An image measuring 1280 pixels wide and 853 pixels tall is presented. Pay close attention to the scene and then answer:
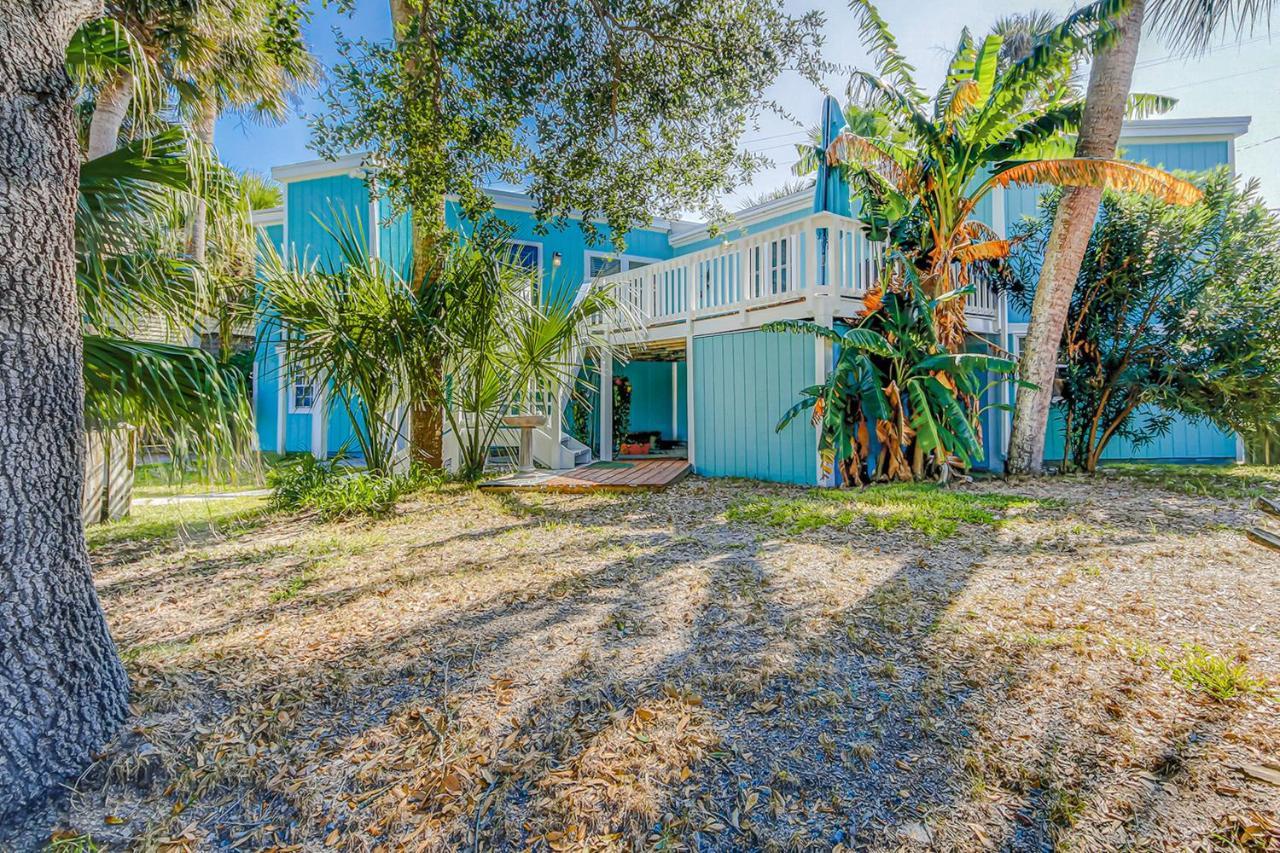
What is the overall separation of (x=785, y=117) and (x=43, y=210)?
5.67m

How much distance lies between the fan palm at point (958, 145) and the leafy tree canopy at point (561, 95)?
2194 mm

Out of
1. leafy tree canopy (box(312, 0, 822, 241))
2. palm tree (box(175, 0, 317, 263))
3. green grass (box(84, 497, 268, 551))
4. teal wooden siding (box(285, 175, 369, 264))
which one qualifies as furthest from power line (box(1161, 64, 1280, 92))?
teal wooden siding (box(285, 175, 369, 264))

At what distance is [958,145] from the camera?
6.81m

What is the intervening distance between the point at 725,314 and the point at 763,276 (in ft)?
2.74

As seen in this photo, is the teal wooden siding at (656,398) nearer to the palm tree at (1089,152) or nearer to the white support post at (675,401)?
the white support post at (675,401)

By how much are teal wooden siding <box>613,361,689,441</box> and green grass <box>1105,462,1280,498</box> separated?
768 centimetres

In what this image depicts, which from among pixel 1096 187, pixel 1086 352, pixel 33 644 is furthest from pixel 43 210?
pixel 1086 352

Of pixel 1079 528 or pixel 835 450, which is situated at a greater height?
pixel 835 450

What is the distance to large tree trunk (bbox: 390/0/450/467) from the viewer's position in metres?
4.97

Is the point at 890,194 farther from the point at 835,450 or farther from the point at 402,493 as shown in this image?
the point at 402,493

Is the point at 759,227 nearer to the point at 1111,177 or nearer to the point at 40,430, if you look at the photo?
the point at 1111,177

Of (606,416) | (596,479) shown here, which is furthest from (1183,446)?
(596,479)

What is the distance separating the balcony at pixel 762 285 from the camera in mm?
7195

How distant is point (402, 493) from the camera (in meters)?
6.59
